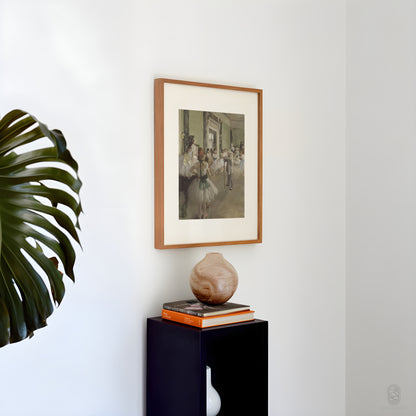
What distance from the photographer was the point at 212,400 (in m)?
2.04

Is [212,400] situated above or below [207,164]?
below

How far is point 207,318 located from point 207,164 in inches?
23.6

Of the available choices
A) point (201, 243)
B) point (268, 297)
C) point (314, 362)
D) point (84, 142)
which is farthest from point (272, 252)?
point (84, 142)

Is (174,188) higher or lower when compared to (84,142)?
lower

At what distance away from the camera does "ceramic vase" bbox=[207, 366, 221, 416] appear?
2.03 m

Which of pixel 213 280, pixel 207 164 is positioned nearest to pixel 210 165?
pixel 207 164

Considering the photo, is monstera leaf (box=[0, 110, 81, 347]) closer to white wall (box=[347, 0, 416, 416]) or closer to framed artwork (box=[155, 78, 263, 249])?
framed artwork (box=[155, 78, 263, 249])

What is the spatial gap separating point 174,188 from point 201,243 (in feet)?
0.77

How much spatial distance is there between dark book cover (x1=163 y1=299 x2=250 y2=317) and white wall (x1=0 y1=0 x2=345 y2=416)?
116mm

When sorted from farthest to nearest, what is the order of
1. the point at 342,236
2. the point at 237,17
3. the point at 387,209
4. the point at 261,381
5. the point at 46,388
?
1. the point at 342,236
2. the point at 387,209
3. the point at 237,17
4. the point at 261,381
5. the point at 46,388

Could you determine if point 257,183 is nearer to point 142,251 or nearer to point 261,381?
point 142,251

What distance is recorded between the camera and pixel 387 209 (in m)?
2.57

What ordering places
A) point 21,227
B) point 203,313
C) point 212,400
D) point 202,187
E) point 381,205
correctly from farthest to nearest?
1. point 381,205
2. point 202,187
3. point 212,400
4. point 203,313
5. point 21,227

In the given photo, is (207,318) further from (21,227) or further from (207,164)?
(21,227)
